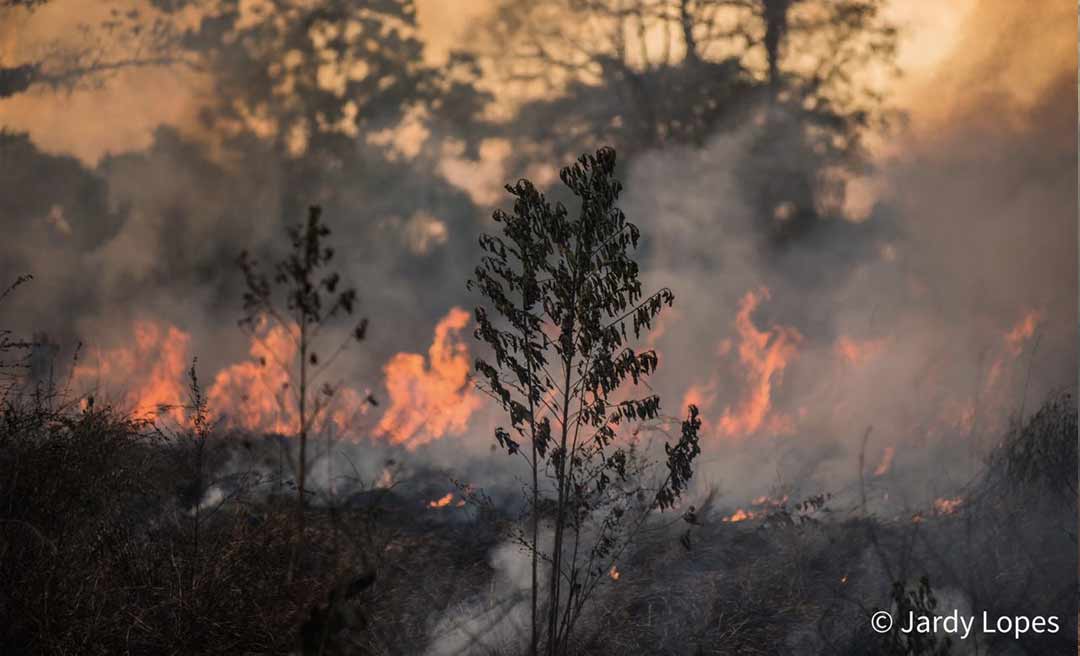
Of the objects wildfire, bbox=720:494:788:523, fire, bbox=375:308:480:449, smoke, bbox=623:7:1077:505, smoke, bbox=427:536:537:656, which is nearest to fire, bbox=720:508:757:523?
wildfire, bbox=720:494:788:523

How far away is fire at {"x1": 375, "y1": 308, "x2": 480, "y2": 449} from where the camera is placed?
934 centimetres

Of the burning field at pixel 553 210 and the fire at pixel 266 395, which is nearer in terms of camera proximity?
the burning field at pixel 553 210

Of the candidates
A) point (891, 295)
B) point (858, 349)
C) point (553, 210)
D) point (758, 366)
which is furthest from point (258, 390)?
point (891, 295)

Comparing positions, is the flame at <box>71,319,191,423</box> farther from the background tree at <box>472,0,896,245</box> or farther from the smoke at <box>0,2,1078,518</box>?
the background tree at <box>472,0,896,245</box>

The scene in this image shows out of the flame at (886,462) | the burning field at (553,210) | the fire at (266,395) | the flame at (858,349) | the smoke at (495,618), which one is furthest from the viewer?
the flame at (858,349)

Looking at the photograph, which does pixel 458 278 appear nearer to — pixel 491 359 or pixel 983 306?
pixel 491 359

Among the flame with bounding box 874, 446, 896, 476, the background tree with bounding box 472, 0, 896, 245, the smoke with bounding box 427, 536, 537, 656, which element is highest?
the background tree with bounding box 472, 0, 896, 245

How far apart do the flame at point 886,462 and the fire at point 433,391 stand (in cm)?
452

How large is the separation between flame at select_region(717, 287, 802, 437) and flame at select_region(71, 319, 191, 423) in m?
6.44

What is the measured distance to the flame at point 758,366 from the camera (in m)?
9.55

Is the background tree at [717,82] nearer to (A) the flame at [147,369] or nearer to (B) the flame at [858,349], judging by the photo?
(B) the flame at [858,349]

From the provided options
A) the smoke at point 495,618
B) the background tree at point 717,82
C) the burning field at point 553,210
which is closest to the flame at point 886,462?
the burning field at point 553,210

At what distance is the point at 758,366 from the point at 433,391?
12.8ft

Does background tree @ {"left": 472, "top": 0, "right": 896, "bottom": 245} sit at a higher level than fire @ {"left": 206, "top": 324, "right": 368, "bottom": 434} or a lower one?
higher
